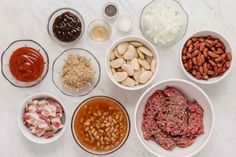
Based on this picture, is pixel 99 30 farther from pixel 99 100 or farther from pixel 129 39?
pixel 99 100

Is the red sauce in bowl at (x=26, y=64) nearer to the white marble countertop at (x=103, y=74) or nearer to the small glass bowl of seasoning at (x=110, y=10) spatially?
the white marble countertop at (x=103, y=74)

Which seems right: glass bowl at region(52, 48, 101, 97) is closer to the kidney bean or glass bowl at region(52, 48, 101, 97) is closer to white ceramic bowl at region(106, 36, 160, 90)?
white ceramic bowl at region(106, 36, 160, 90)

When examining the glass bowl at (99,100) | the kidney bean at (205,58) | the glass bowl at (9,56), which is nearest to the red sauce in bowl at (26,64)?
the glass bowl at (9,56)

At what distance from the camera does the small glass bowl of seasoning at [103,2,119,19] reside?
1753 millimetres

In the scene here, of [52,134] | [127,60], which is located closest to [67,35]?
[127,60]

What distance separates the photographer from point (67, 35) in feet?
5.74

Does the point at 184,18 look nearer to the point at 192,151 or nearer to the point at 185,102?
the point at 185,102

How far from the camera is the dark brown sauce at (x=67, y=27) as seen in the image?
1.75m

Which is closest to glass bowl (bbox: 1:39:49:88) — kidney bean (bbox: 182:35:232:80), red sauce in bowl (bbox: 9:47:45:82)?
red sauce in bowl (bbox: 9:47:45:82)

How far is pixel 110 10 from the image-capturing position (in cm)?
175

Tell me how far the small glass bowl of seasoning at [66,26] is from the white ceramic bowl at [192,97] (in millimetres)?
313

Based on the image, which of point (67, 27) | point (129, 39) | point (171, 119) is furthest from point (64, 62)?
point (171, 119)

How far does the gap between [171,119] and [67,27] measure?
0.47 meters

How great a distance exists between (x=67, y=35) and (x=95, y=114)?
11.2 inches
